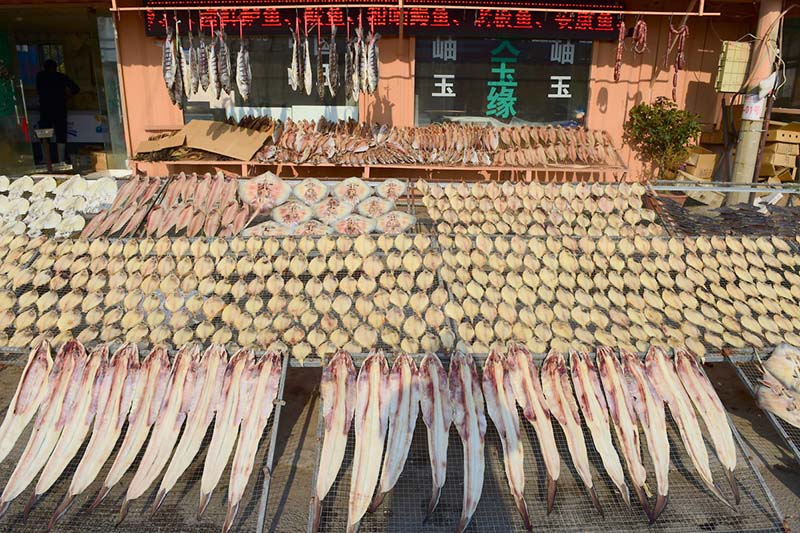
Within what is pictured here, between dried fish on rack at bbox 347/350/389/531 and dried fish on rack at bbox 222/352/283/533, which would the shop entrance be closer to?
dried fish on rack at bbox 222/352/283/533

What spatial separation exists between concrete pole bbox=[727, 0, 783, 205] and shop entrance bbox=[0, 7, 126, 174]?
10.2 meters

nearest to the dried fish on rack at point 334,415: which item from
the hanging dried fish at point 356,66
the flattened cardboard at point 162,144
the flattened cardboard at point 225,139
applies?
the hanging dried fish at point 356,66

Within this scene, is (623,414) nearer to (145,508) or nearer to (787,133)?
(145,508)

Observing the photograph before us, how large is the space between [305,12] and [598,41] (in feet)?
15.7

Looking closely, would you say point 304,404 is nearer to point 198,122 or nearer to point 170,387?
point 170,387

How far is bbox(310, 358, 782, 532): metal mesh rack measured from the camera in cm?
307

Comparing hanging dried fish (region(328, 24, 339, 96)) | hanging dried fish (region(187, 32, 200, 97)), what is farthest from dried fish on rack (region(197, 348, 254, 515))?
hanging dried fish (region(187, 32, 200, 97))

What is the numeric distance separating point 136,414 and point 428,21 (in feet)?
24.4

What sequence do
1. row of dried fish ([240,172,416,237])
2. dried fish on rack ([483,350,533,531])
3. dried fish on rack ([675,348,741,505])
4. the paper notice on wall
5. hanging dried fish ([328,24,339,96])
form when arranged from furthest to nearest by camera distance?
the paper notice on wall < hanging dried fish ([328,24,339,96]) < row of dried fish ([240,172,416,237]) < dried fish on rack ([675,348,741,505]) < dried fish on rack ([483,350,533,531])

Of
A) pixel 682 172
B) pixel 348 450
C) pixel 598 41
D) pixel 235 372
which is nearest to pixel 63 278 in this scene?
pixel 235 372

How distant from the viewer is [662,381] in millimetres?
3348

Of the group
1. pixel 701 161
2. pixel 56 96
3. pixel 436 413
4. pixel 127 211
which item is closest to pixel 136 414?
pixel 436 413

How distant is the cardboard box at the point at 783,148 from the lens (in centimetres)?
916

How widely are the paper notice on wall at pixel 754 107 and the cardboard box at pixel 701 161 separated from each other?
55.6 inches
